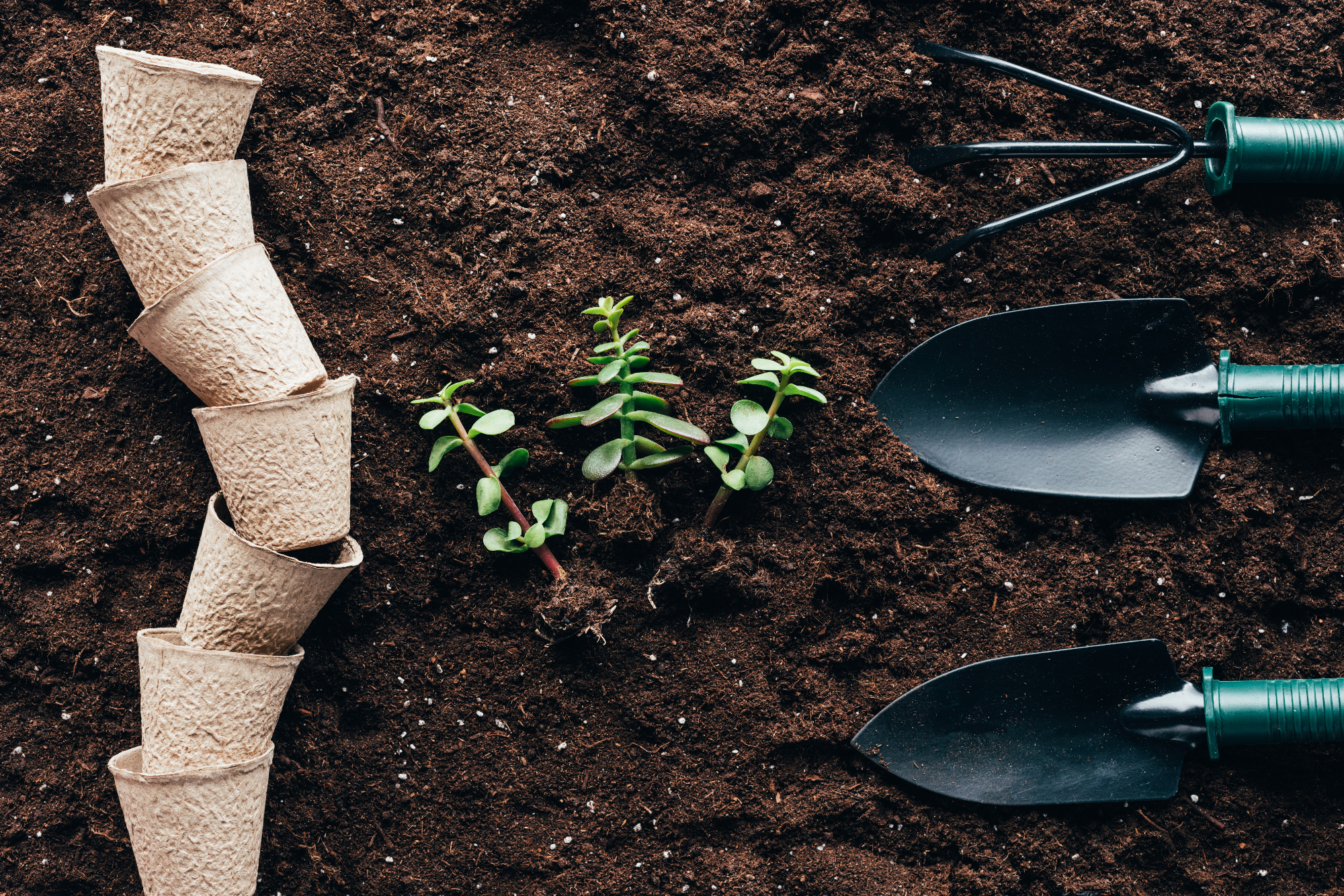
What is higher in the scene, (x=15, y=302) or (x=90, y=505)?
(x=15, y=302)

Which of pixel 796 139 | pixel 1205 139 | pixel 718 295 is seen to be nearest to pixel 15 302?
pixel 718 295

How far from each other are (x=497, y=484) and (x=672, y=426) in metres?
0.25

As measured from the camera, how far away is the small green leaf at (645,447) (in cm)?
113

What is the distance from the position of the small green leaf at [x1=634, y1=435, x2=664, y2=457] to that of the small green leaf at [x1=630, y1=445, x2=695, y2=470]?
10 millimetres

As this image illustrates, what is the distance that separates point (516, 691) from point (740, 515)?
400 mm

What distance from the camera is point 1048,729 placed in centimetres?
117

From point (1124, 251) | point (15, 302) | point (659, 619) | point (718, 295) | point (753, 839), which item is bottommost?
point (753, 839)

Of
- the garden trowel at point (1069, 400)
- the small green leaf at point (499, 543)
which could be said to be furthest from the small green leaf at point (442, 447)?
the garden trowel at point (1069, 400)

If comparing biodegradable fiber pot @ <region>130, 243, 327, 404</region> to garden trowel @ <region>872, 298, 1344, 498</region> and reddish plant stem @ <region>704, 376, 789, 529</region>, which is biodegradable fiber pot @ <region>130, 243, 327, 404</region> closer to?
reddish plant stem @ <region>704, 376, 789, 529</region>

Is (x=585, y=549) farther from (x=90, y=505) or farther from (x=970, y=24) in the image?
(x=970, y=24)

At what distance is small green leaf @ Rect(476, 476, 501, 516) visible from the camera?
1.10 m

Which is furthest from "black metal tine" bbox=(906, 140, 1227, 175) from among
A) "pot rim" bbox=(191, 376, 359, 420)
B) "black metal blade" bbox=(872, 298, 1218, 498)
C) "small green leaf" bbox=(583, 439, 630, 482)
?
"pot rim" bbox=(191, 376, 359, 420)

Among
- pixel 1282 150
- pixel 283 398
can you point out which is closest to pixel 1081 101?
pixel 1282 150

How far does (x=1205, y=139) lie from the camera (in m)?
1.20
